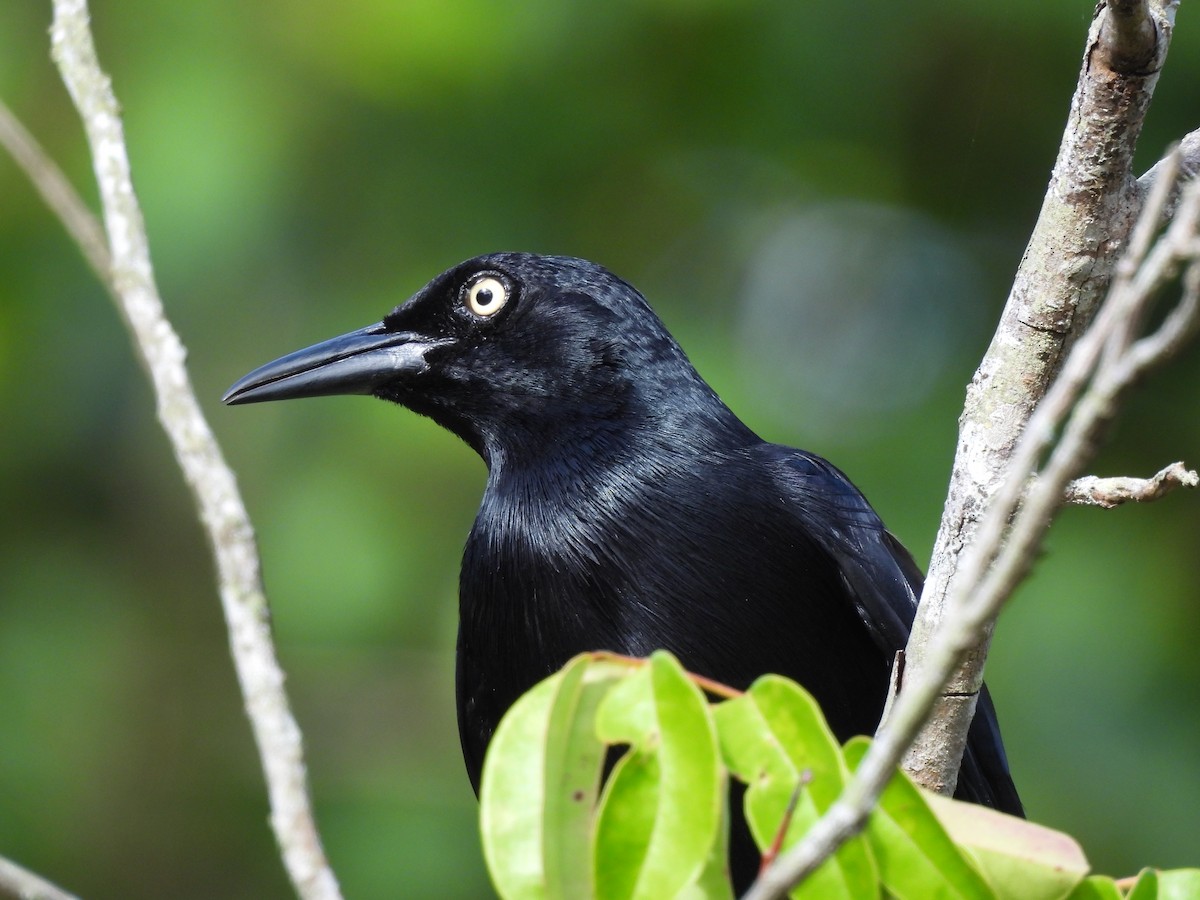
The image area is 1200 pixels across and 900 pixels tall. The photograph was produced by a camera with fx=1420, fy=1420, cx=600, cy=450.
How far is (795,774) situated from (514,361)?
2.00 m

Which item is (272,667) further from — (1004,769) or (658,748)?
(1004,769)

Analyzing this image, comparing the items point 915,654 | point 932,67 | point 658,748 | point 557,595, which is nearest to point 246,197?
point 932,67

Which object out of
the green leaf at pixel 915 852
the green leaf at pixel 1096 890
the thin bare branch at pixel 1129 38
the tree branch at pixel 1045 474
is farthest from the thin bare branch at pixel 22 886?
the thin bare branch at pixel 1129 38

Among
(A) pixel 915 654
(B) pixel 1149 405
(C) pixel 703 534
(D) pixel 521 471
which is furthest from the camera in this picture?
(B) pixel 1149 405

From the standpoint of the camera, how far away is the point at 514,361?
131 inches

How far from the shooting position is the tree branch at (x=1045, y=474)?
113cm

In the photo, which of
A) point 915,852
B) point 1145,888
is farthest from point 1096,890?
point 915,852

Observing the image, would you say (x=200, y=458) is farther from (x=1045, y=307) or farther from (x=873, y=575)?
(x=873, y=575)

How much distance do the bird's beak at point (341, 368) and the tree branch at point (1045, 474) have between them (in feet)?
7.60

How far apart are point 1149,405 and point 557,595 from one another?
3.78 m

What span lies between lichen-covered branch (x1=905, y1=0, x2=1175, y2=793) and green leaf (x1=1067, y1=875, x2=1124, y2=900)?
458 mm

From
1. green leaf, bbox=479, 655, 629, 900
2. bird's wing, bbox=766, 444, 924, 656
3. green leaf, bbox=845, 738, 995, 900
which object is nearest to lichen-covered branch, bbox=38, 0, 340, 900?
green leaf, bbox=479, 655, 629, 900

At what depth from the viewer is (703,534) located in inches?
116

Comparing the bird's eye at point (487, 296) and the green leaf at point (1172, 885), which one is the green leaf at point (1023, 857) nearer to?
the green leaf at point (1172, 885)
